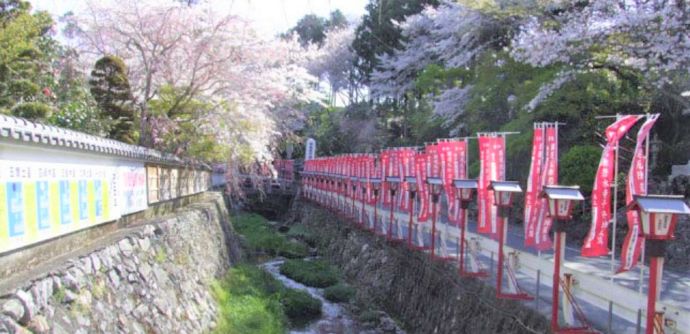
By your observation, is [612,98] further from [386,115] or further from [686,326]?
[386,115]

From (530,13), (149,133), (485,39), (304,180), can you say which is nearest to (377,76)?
(304,180)

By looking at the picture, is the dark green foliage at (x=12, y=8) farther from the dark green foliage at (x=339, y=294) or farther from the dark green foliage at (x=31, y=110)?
the dark green foliage at (x=339, y=294)

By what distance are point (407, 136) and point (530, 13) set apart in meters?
21.8

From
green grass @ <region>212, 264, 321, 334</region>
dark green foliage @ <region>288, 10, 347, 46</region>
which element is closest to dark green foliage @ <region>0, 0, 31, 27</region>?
green grass @ <region>212, 264, 321, 334</region>

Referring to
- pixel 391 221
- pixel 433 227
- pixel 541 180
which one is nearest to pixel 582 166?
pixel 433 227

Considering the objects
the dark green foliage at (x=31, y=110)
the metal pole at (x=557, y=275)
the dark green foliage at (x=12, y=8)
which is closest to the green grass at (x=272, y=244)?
the dark green foliage at (x=12, y=8)

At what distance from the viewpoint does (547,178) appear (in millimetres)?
10750

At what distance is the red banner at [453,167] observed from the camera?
14.9 m

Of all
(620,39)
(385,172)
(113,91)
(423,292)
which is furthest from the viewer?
(385,172)

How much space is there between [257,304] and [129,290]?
7552 mm

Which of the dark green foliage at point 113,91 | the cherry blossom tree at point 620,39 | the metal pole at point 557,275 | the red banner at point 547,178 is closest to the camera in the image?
the metal pole at point 557,275

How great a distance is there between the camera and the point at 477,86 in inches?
1006

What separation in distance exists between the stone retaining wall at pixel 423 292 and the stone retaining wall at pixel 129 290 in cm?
546

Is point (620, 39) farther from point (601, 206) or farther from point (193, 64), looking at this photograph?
point (193, 64)
